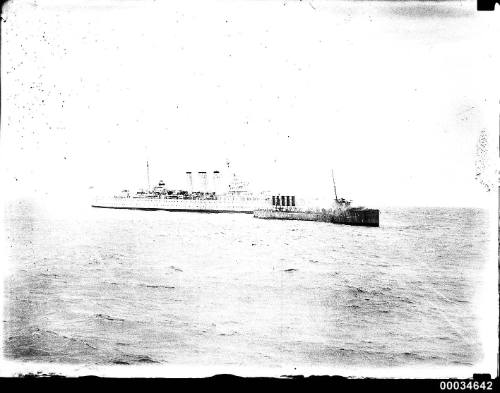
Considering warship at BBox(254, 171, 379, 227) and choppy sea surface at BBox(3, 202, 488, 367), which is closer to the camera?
choppy sea surface at BBox(3, 202, 488, 367)

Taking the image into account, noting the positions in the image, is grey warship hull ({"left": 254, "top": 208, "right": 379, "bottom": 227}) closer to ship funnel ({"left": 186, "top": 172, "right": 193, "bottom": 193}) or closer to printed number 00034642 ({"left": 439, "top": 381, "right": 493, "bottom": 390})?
ship funnel ({"left": 186, "top": 172, "right": 193, "bottom": 193})

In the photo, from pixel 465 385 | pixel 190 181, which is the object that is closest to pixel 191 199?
pixel 190 181

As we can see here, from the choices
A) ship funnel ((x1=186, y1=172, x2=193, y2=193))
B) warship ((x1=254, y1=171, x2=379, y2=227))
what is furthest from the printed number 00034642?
ship funnel ((x1=186, y1=172, x2=193, y2=193))

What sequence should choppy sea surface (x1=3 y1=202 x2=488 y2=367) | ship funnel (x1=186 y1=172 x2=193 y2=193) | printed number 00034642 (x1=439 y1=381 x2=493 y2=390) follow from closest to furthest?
1. printed number 00034642 (x1=439 y1=381 x2=493 y2=390)
2. choppy sea surface (x1=3 y1=202 x2=488 y2=367)
3. ship funnel (x1=186 y1=172 x2=193 y2=193)

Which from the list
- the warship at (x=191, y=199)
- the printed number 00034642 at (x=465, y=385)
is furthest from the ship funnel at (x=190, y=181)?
the printed number 00034642 at (x=465, y=385)

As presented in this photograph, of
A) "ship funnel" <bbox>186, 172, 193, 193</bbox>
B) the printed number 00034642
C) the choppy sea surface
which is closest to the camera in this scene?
the printed number 00034642

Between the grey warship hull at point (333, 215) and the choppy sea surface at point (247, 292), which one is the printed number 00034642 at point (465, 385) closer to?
the choppy sea surface at point (247, 292)

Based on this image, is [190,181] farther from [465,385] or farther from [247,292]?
[465,385]
